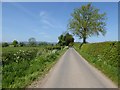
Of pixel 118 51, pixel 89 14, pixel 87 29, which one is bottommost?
pixel 118 51

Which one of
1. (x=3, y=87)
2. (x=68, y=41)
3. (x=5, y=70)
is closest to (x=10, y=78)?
(x=3, y=87)

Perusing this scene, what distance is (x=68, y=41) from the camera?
365 feet

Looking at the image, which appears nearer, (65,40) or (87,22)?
(87,22)

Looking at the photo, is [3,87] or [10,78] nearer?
[3,87]

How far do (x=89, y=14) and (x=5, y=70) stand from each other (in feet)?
133

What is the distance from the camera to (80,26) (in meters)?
51.2

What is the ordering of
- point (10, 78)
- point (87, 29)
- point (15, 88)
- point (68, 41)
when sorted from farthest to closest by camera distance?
point (68, 41) → point (87, 29) → point (10, 78) → point (15, 88)

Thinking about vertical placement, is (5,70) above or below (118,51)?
below

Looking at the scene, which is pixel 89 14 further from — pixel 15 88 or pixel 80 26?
pixel 15 88

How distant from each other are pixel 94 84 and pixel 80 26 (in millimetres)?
42044

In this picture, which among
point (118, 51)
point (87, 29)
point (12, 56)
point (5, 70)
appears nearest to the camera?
point (5, 70)

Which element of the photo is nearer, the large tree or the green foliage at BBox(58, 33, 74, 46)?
the large tree

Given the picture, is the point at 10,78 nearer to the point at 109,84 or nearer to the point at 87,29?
the point at 109,84

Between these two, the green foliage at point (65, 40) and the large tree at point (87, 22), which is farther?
the green foliage at point (65, 40)
